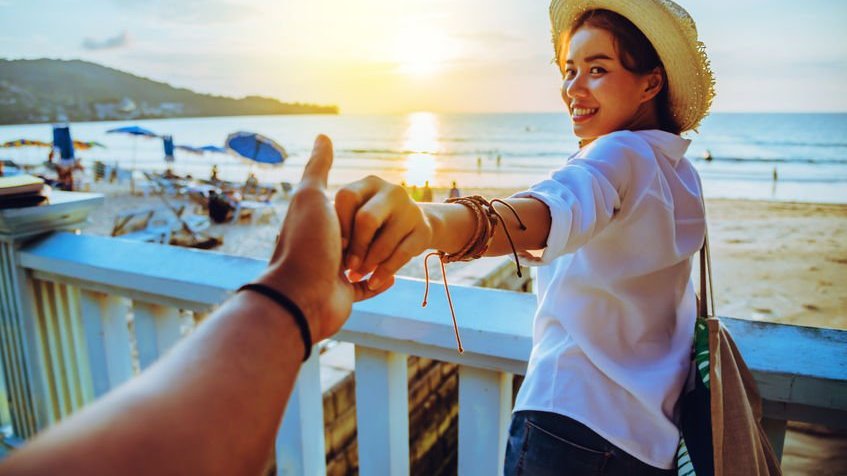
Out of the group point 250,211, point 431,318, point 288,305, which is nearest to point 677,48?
point 431,318

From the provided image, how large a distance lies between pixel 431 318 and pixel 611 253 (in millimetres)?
461

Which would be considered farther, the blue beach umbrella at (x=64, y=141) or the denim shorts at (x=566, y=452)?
the blue beach umbrella at (x=64, y=141)

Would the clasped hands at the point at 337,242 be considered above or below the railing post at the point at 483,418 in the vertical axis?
above

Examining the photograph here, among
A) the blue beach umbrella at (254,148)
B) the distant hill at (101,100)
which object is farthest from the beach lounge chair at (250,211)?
the distant hill at (101,100)

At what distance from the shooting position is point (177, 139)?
5903 cm

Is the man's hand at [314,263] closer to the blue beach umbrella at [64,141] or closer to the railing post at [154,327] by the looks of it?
the railing post at [154,327]

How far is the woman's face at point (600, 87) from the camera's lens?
1.14 metres

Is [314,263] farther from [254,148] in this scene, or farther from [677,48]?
[254,148]

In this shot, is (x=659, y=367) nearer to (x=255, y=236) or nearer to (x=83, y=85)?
(x=255, y=236)

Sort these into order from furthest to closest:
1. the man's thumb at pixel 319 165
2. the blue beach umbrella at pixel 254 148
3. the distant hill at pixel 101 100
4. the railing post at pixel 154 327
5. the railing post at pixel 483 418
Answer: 1. the distant hill at pixel 101 100
2. the blue beach umbrella at pixel 254 148
3. the railing post at pixel 154 327
4. the railing post at pixel 483 418
5. the man's thumb at pixel 319 165

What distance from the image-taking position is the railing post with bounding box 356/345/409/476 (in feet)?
4.49

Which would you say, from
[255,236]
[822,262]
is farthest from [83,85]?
[822,262]

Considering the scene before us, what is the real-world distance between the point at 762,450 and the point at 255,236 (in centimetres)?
1176

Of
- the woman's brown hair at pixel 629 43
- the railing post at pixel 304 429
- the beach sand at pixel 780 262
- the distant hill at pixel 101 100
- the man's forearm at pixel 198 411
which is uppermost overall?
the distant hill at pixel 101 100
